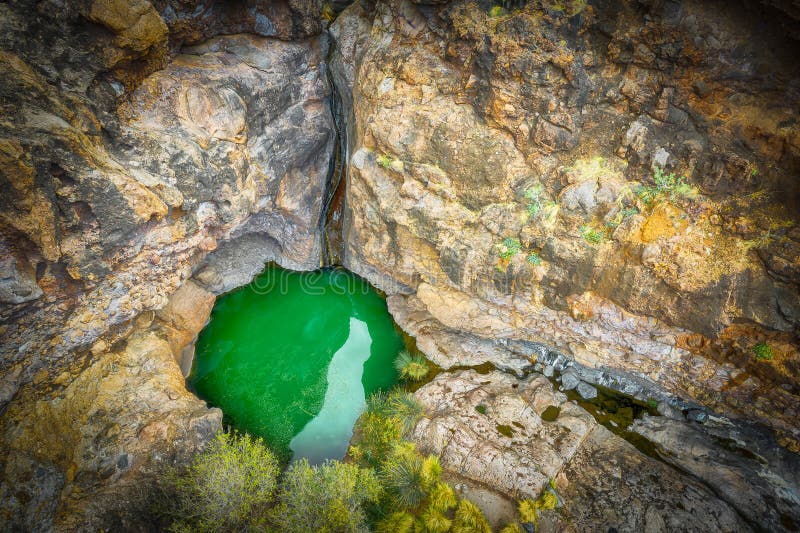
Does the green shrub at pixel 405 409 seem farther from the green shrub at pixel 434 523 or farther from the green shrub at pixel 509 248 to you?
the green shrub at pixel 509 248

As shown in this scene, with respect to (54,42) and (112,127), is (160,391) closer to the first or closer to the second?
(112,127)

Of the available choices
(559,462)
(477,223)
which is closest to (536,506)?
(559,462)

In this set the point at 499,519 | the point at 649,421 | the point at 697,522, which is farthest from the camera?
the point at 649,421

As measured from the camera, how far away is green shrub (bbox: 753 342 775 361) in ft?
34.3

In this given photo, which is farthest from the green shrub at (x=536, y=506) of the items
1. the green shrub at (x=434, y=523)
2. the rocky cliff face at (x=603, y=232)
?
the green shrub at (x=434, y=523)

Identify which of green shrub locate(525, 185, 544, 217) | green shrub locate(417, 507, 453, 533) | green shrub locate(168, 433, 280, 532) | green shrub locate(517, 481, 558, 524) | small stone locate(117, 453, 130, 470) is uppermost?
green shrub locate(525, 185, 544, 217)

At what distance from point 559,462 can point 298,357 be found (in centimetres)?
1042

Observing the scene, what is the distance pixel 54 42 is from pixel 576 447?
18.7 metres

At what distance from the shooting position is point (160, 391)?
1212 centimetres

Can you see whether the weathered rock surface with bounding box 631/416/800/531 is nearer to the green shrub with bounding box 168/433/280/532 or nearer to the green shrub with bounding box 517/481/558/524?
the green shrub with bounding box 517/481/558/524

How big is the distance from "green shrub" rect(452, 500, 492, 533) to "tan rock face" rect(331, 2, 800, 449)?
5.38 m

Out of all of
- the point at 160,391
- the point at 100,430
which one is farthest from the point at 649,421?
the point at 100,430

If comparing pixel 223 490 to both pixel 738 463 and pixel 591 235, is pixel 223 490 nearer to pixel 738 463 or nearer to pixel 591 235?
pixel 591 235

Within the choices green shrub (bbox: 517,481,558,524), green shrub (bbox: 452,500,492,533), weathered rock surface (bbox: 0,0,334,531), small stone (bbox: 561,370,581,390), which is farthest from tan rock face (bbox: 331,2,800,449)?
green shrub (bbox: 452,500,492,533)
